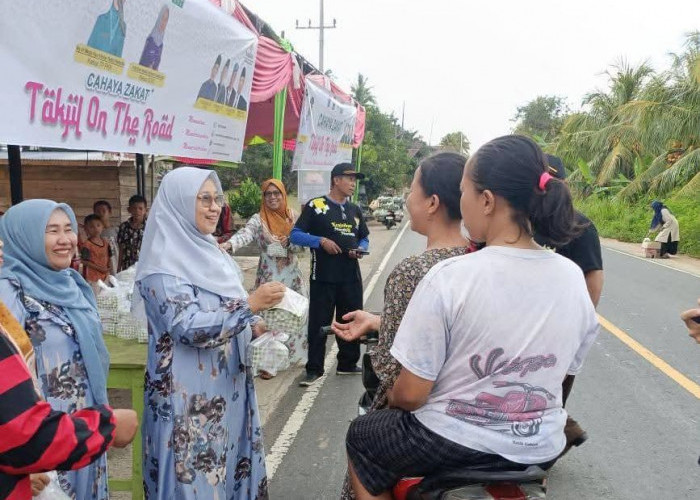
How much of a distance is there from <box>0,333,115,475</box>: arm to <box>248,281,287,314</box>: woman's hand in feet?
3.80

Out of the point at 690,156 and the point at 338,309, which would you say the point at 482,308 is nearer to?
→ the point at 338,309

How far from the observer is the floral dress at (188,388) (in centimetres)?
250

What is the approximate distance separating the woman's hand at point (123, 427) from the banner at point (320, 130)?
6.31m


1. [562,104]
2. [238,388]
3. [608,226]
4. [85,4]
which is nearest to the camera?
[238,388]

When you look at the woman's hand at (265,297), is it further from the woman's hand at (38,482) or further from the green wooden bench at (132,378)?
the woman's hand at (38,482)

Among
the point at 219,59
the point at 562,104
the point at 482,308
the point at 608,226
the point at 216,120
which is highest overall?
the point at 562,104

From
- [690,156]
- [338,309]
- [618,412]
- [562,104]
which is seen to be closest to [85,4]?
[338,309]

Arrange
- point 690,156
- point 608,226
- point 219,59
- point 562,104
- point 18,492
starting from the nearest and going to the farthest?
1. point 18,492
2. point 219,59
3. point 690,156
4. point 608,226
5. point 562,104

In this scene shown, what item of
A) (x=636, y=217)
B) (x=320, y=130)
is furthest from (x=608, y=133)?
(x=320, y=130)

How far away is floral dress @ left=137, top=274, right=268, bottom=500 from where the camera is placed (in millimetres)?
2500

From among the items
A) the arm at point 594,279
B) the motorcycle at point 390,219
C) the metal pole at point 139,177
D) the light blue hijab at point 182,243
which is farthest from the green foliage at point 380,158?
the light blue hijab at point 182,243

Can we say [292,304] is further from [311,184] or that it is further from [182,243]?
[311,184]

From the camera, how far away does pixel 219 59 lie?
475 centimetres

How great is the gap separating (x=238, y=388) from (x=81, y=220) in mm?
7204
